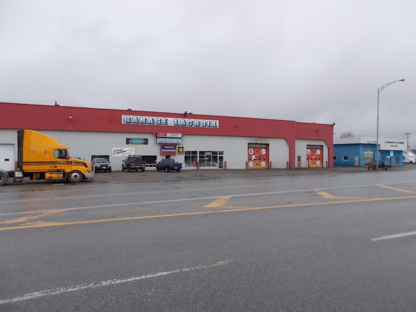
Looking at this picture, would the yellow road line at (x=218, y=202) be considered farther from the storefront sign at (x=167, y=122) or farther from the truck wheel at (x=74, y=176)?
the storefront sign at (x=167, y=122)

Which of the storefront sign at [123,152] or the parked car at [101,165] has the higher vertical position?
the storefront sign at [123,152]

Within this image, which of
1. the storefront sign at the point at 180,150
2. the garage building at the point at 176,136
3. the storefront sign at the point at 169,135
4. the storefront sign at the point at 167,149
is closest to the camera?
the garage building at the point at 176,136

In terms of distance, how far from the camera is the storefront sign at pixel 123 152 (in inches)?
1458

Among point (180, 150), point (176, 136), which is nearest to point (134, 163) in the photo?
point (180, 150)

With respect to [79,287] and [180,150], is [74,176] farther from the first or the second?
[180,150]

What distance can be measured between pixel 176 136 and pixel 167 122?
6.81 ft

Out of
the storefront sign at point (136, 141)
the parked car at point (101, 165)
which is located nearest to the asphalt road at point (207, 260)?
the parked car at point (101, 165)

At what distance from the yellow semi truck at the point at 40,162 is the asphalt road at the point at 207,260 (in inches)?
473

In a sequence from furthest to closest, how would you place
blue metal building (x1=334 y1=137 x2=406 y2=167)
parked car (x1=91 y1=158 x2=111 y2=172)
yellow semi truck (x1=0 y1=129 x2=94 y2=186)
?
blue metal building (x1=334 y1=137 x2=406 y2=167) → parked car (x1=91 y1=158 x2=111 y2=172) → yellow semi truck (x1=0 y1=129 x2=94 y2=186)

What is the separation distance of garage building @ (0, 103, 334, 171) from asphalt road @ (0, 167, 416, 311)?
82.1 ft

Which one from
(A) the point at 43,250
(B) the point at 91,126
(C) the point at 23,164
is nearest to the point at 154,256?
(A) the point at 43,250

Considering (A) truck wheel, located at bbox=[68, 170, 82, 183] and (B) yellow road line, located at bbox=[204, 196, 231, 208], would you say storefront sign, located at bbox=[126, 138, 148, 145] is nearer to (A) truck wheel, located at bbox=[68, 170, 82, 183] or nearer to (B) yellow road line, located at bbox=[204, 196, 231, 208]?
(A) truck wheel, located at bbox=[68, 170, 82, 183]

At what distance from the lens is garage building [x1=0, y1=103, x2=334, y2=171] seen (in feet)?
112

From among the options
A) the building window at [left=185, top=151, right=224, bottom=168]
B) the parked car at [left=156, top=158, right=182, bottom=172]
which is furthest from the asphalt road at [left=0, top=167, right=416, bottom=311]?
the building window at [left=185, top=151, right=224, bottom=168]
